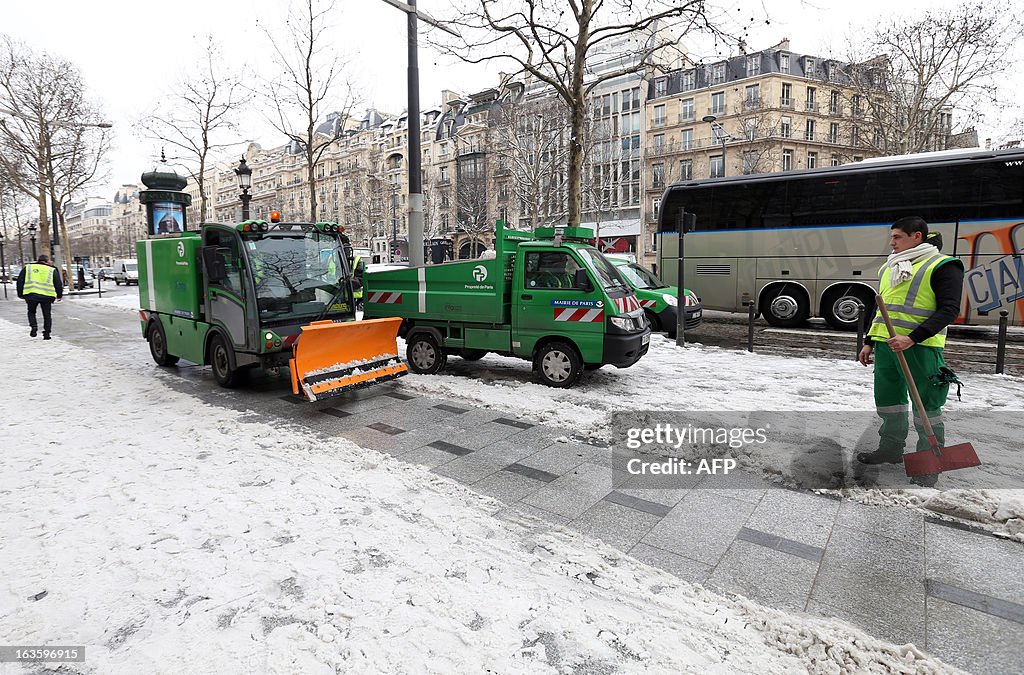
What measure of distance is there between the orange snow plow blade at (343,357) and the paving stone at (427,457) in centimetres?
187

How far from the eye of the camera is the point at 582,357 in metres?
7.77

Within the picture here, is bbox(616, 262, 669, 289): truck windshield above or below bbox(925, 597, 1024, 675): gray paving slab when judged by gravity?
above

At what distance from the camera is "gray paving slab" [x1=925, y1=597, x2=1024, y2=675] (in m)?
2.52

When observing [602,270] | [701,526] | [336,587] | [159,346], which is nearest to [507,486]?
[701,526]

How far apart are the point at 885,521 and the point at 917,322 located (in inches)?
60.6

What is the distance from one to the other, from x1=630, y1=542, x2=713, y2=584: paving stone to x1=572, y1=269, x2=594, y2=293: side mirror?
4.45 meters

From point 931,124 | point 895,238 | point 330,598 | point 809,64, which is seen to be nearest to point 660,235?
point 895,238

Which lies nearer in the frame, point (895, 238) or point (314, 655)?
point (314, 655)

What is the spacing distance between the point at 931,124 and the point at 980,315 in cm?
2012

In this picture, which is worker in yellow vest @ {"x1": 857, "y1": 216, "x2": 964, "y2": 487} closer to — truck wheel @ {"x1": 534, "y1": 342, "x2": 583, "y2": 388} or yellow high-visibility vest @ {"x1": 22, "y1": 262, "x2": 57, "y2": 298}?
truck wheel @ {"x1": 534, "y1": 342, "x2": 583, "y2": 388}

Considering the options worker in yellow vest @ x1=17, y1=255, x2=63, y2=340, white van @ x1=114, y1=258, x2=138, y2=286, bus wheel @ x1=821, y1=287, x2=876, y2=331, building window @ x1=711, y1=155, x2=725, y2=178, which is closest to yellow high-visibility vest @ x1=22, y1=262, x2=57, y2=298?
worker in yellow vest @ x1=17, y1=255, x2=63, y2=340

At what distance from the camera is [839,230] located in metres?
13.2

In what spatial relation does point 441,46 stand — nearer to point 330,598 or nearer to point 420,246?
point 420,246

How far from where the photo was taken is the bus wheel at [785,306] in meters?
14.0
